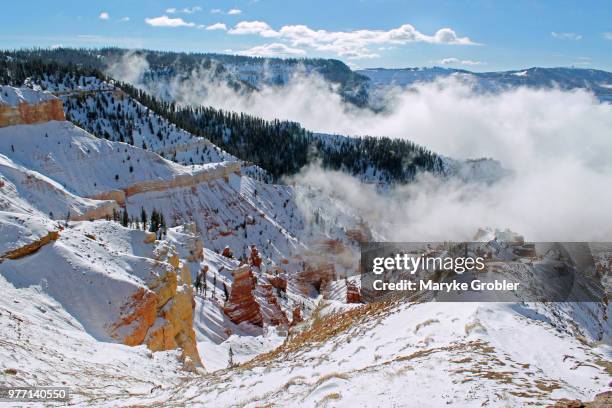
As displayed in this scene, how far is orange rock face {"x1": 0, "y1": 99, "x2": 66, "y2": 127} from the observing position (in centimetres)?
7800

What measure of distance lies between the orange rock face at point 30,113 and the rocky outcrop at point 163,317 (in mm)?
58836

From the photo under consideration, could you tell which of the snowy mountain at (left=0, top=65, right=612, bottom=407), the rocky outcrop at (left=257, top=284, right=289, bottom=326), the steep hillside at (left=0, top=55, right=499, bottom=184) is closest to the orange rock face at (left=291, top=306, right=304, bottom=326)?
the snowy mountain at (left=0, top=65, right=612, bottom=407)

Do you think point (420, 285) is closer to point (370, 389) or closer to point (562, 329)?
point (562, 329)

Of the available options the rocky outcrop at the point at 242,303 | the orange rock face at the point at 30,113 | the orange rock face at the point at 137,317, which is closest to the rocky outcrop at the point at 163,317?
the orange rock face at the point at 137,317

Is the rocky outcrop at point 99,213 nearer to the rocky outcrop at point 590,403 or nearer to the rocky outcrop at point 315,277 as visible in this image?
the rocky outcrop at point 315,277

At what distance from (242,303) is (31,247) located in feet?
96.3

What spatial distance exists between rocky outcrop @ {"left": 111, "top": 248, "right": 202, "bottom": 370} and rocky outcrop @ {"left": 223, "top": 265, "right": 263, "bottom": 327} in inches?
653

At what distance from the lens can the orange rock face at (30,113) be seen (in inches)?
3071

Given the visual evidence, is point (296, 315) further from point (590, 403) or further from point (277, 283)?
point (590, 403)

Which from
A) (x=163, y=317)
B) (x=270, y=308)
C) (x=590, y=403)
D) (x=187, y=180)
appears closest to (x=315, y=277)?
(x=270, y=308)

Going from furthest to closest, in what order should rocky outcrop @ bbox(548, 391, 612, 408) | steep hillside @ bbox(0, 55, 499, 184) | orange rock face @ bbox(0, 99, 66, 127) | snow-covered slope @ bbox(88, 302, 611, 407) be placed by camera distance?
steep hillside @ bbox(0, 55, 499, 184) < orange rock face @ bbox(0, 99, 66, 127) < snow-covered slope @ bbox(88, 302, 611, 407) < rocky outcrop @ bbox(548, 391, 612, 408)

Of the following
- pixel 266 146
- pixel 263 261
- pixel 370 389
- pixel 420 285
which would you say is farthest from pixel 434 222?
pixel 370 389

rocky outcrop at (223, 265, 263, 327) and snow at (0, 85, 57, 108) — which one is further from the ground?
snow at (0, 85, 57, 108)

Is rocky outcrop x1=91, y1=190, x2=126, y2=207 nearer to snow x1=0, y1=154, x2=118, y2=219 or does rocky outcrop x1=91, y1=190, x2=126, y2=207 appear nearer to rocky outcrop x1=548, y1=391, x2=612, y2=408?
snow x1=0, y1=154, x2=118, y2=219
